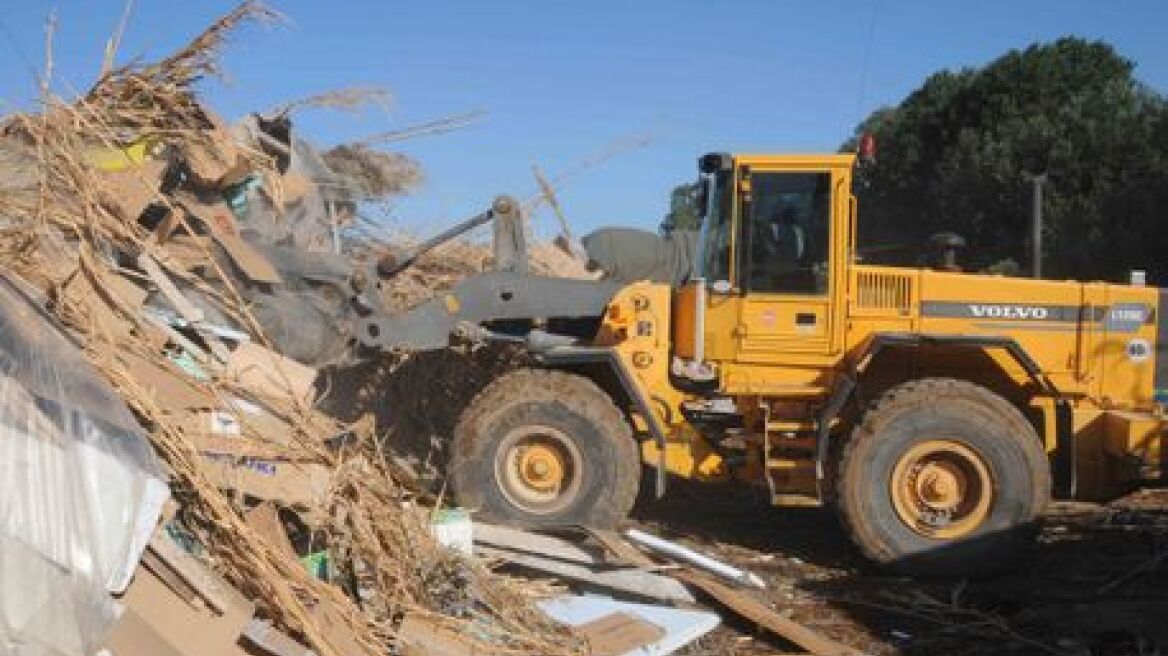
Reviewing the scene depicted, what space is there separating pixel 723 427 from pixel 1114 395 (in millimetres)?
2514

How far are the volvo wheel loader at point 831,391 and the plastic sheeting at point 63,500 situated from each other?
12.8ft

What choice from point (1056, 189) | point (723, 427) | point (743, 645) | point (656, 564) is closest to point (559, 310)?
point (723, 427)

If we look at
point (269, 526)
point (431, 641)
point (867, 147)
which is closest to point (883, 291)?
point (867, 147)

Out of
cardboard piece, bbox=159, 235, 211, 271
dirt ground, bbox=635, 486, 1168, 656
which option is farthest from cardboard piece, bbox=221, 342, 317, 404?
dirt ground, bbox=635, 486, 1168, 656

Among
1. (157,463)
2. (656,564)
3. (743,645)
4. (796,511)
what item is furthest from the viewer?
(796,511)

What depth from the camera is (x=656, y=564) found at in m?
7.18

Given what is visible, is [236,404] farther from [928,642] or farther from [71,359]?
[928,642]

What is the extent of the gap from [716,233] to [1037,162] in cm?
2143

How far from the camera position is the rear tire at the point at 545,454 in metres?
8.01

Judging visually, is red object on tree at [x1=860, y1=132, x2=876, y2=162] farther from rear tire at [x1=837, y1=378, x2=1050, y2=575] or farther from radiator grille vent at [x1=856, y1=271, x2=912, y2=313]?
rear tire at [x1=837, y1=378, x2=1050, y2=575]

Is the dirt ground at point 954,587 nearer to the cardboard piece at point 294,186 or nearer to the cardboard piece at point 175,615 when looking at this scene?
the cardboard piece at point 175,615

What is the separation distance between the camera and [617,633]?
19.9ft

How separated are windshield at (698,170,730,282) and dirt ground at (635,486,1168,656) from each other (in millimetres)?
1833

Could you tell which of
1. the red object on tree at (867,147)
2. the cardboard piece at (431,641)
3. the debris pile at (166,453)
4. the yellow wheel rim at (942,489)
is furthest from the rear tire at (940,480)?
the cardboard piece at (431,641)
